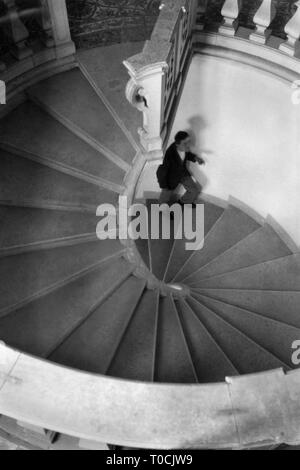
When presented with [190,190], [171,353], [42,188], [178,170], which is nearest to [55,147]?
[42,188]

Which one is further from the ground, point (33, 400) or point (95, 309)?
point (95, 309)

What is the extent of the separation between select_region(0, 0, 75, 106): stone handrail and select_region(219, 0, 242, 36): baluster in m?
1.73

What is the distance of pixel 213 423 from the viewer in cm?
299

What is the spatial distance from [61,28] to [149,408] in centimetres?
Result: 441

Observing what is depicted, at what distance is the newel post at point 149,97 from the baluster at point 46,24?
6.03ft

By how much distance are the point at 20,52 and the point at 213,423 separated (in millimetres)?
4376

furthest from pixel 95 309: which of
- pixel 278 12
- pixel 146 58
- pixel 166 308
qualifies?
pixel 278 12

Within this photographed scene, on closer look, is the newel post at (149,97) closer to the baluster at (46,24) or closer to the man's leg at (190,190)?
the baluster at (46,24)

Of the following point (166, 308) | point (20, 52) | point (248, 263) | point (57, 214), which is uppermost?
point (20, 52)

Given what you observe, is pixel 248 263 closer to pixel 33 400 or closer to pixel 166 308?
pixel 166 308

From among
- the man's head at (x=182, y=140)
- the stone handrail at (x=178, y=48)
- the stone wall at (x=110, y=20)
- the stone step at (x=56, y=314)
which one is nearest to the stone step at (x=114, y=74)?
the stone wall at (x=110, y=20)

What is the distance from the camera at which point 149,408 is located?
301 centimetres

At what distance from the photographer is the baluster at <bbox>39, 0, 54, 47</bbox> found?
550cm

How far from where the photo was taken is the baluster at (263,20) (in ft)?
17.5
